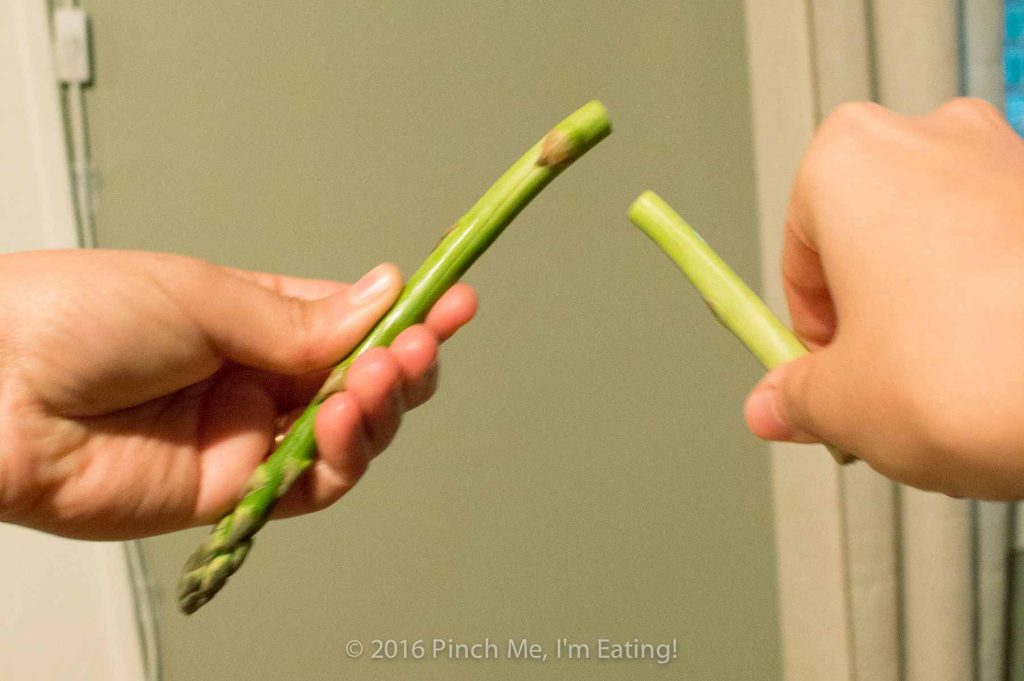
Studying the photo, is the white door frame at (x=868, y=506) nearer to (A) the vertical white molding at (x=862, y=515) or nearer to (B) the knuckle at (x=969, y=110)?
(A) the vertical white molding at (x=862, y=515)

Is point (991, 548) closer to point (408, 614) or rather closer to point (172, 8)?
point (408, 614)

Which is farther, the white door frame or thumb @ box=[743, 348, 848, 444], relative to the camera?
the white door frame

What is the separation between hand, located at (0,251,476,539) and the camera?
0.50 m

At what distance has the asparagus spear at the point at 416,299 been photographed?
476 millimetres

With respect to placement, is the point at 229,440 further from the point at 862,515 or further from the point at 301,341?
the point at 862,515

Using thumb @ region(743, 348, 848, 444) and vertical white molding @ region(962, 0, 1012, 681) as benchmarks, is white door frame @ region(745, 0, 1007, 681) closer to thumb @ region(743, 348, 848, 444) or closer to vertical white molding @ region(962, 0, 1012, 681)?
vertical white molding @ region(962, 0, 1012, 681)

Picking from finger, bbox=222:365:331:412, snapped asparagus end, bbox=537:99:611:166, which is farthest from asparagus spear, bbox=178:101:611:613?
finger, bbox=222:365:331:412

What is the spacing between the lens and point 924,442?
1.02 ft

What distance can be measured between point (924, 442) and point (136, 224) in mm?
814

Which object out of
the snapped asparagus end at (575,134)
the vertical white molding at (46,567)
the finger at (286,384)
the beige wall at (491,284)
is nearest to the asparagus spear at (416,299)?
the snapped asparagus end at (575,134)

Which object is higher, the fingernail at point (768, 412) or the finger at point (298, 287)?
the finger at point (298, 287)

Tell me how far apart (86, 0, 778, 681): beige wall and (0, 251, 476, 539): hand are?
0.90 feet

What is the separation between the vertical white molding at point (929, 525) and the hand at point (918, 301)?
30 centimetres

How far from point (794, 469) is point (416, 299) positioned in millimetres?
556
